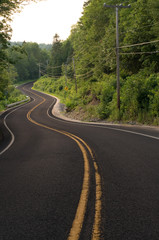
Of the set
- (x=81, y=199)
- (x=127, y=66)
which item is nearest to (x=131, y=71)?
(x=127, y=66)

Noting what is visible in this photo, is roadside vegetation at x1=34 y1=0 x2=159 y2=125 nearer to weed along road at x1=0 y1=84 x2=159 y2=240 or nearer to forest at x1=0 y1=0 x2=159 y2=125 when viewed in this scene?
forest at x1=0 y1=0 x2=159 y2=125

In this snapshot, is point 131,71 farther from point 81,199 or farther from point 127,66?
point 81,199

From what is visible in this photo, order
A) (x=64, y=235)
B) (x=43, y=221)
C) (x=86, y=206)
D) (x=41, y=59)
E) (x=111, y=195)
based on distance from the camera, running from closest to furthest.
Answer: (x=64, y=235)
(x=43, y=221)
(x=86, y=206)
(x=111, y=195)
(x=41, y=59)

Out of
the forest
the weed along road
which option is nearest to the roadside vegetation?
the forest

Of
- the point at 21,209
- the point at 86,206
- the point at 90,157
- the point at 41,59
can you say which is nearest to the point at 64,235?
the point at 86,206

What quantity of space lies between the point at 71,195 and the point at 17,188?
133cm

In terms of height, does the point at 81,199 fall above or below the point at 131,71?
below

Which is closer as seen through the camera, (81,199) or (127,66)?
(81,199)

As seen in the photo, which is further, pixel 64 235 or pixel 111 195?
pixel 111 195

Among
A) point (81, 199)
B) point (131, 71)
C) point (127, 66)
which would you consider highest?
point (127, 66)

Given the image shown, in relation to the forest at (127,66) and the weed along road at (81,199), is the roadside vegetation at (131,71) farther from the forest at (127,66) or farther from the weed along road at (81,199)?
the weed along road at (81,199)

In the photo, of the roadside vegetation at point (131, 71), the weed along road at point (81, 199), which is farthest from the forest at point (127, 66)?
the weed along road at point (81, 199)

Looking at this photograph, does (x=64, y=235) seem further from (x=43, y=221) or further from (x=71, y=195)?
(x=71, y=195)

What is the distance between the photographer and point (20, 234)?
3064 mm
